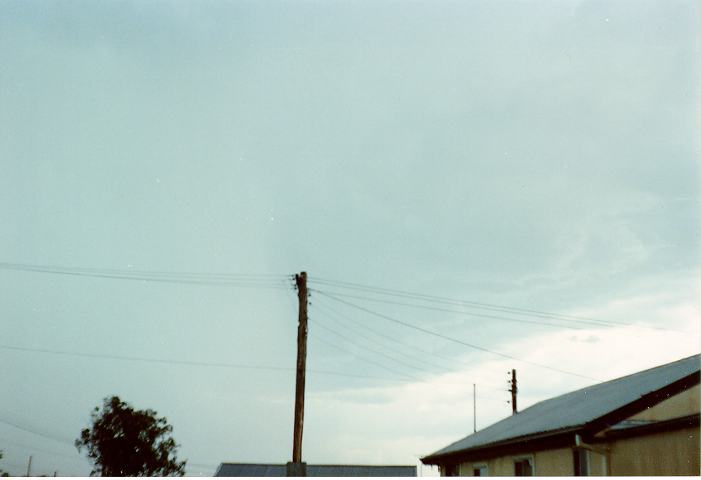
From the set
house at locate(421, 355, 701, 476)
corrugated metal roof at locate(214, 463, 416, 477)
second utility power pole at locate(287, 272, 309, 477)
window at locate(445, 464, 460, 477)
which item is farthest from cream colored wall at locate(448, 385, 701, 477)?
corrugated metal roof at locate(214, 463, 416, 477)

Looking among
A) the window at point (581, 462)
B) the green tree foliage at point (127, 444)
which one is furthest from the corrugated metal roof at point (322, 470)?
the window at point (581, 462)

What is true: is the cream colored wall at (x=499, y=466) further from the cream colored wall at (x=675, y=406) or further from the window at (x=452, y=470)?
the cream colored wall at (x=675, y=406)

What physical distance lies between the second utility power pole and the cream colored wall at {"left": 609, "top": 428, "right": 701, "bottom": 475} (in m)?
8.76

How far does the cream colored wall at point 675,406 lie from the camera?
49.3 ft

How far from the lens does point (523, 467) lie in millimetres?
18859

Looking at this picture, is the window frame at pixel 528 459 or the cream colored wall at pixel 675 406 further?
the window frame at pixel 528 459

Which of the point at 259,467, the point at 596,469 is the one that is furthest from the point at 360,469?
the point at 596,469

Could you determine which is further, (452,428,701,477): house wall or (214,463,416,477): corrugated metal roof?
(214,463,416,477): corrugated metal roof

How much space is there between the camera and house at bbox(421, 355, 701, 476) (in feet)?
45.9

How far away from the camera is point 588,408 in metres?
17.8

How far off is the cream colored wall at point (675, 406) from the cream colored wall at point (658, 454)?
2.59 feet

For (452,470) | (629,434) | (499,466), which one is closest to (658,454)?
(629,434)

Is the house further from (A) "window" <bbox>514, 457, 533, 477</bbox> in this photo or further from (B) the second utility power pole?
(B) the second utility power pole

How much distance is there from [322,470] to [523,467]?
2972 centimetres
